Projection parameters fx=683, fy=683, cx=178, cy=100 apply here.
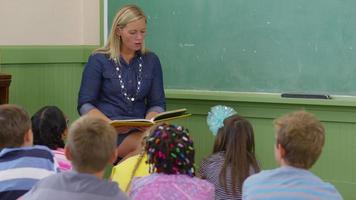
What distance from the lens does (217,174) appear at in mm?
3023

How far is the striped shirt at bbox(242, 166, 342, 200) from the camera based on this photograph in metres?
2.31

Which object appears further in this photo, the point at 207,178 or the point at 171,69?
the point at 171,69

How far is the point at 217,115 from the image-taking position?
3.58m

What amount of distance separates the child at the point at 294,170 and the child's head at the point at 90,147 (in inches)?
20.5

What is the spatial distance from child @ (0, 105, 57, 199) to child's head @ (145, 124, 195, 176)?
399mm

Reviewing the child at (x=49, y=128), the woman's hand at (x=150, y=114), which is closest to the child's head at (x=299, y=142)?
the child at (x=49, y=128)

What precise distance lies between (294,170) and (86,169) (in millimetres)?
716

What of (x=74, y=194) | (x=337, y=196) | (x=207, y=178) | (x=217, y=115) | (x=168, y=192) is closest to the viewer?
(x=74, y=194)

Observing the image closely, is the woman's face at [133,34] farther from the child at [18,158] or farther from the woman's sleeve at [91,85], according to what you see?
the child at [18,158]

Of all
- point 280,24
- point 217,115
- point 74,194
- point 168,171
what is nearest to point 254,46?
point 280,24

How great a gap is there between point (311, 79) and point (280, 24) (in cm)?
41

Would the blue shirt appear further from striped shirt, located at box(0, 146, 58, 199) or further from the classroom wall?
the classroom wall

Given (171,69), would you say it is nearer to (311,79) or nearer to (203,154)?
(203,154)

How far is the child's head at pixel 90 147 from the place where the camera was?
2.24 metres
